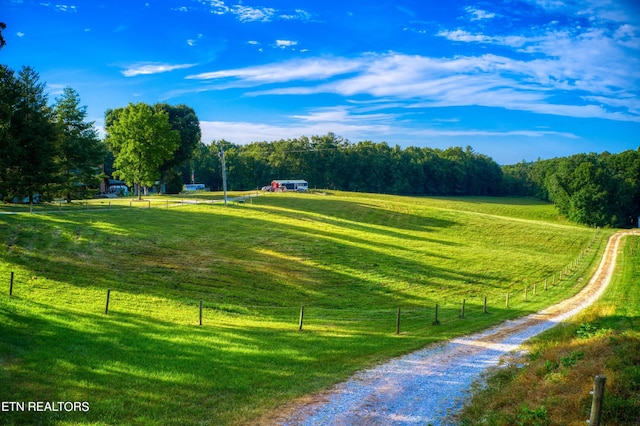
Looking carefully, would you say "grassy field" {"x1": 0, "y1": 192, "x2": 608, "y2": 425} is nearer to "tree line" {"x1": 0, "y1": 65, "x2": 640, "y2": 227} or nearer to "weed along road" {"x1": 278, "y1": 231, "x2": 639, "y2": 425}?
"weed along road" {"x1": 278, "y1": 231, "x2": 639, "y2": 425}

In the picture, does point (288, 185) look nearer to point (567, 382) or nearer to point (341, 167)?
point (341, 167)

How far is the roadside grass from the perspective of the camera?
30.5 ft

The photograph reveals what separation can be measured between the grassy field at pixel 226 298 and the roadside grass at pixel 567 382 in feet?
15.3

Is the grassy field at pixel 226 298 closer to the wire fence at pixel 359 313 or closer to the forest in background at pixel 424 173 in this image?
the wire fence at pixel 359 313

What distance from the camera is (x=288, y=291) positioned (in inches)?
1255

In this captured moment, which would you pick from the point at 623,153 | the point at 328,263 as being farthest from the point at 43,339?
the point at 623,153

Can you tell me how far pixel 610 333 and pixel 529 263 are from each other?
3815 cm

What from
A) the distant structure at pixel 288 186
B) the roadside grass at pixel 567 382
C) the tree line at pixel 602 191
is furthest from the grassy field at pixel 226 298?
the distant structure at pixel 288 186

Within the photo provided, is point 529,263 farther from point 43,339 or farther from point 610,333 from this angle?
point 43,339

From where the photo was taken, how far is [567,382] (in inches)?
434

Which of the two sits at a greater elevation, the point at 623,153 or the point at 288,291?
the point at 623,153

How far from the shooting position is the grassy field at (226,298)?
1212 centimetres

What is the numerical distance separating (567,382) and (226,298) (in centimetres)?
2153

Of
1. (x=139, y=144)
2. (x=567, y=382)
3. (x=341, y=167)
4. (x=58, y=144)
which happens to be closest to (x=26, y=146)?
(x=58, y=144)
